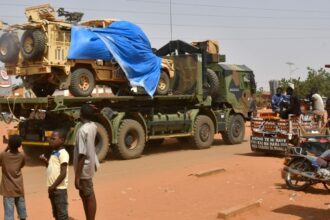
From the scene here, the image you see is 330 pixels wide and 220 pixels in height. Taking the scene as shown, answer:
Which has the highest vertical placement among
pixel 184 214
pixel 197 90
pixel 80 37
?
pixel 80 37

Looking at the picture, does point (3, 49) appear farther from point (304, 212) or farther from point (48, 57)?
point (304, 212)

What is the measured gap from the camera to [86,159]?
593 cm

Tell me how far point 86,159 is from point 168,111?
9732 mm

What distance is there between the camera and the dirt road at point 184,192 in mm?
7457

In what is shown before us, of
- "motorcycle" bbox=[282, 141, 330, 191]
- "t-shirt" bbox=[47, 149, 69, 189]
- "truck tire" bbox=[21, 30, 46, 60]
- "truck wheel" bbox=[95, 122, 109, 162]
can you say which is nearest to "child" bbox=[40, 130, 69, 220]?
"t-shirt" bbox=[47, 149, 69, 189]

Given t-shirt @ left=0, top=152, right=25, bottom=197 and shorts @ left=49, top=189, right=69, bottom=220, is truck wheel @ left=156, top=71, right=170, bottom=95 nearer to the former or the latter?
t-shirt @ left=0, top=152, right=25, bottom=197

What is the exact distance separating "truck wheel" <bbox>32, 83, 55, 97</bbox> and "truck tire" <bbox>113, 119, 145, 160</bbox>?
2.27m

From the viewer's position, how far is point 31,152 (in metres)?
14.0

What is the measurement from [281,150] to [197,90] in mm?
3855

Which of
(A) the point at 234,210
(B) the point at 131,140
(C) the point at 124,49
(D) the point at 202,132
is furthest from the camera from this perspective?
(D) the point at 202,132

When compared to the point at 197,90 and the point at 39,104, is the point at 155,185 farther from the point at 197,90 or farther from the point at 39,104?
the point at 197,90

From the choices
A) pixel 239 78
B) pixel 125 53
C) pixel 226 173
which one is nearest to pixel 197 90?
pixel 239 78

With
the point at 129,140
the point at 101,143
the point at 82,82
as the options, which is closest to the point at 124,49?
the point at 82,82

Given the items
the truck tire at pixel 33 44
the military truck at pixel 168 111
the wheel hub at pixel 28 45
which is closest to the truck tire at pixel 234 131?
the military truck at pixel 168 111
